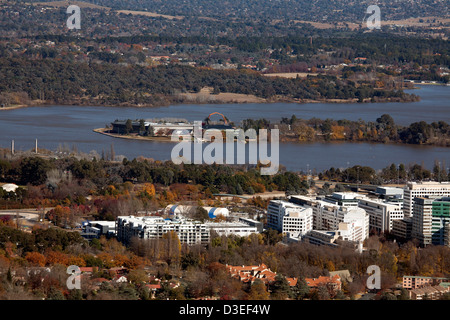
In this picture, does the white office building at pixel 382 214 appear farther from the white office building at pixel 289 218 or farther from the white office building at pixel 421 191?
the white office building at pixel 289 218

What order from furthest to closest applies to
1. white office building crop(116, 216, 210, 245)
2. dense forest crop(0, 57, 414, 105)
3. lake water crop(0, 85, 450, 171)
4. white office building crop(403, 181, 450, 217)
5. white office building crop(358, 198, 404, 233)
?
1. dense forest crop(0, 57, 414, 105)
2. lake water crop(0, 85, 450, 171)
3. white office building crop(403, 181, 450, 217)
4. white office building crop(358, 198, 404, 233)
5. white office building crop(116, 216, 210, 245)

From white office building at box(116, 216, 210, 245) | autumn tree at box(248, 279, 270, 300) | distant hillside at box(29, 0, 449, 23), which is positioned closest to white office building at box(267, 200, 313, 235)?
white office building at box(116, 216, 210, 245)

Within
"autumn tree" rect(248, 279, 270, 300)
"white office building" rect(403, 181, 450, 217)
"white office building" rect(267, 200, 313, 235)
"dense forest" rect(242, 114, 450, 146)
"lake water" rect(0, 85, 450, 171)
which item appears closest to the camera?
"autumn tree" rect(248, 279, 270, 300)

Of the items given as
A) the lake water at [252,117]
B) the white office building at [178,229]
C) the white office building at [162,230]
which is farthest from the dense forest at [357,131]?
the white office building at [162,230]

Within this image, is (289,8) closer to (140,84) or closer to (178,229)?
(140,84)

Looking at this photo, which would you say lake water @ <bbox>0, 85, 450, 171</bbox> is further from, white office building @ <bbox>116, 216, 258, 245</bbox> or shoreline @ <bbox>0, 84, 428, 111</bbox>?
white office building @ <bbox>116, 216, 258, 245</bbox>

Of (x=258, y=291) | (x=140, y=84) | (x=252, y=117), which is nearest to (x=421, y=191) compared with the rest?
(x=258, y=291)
